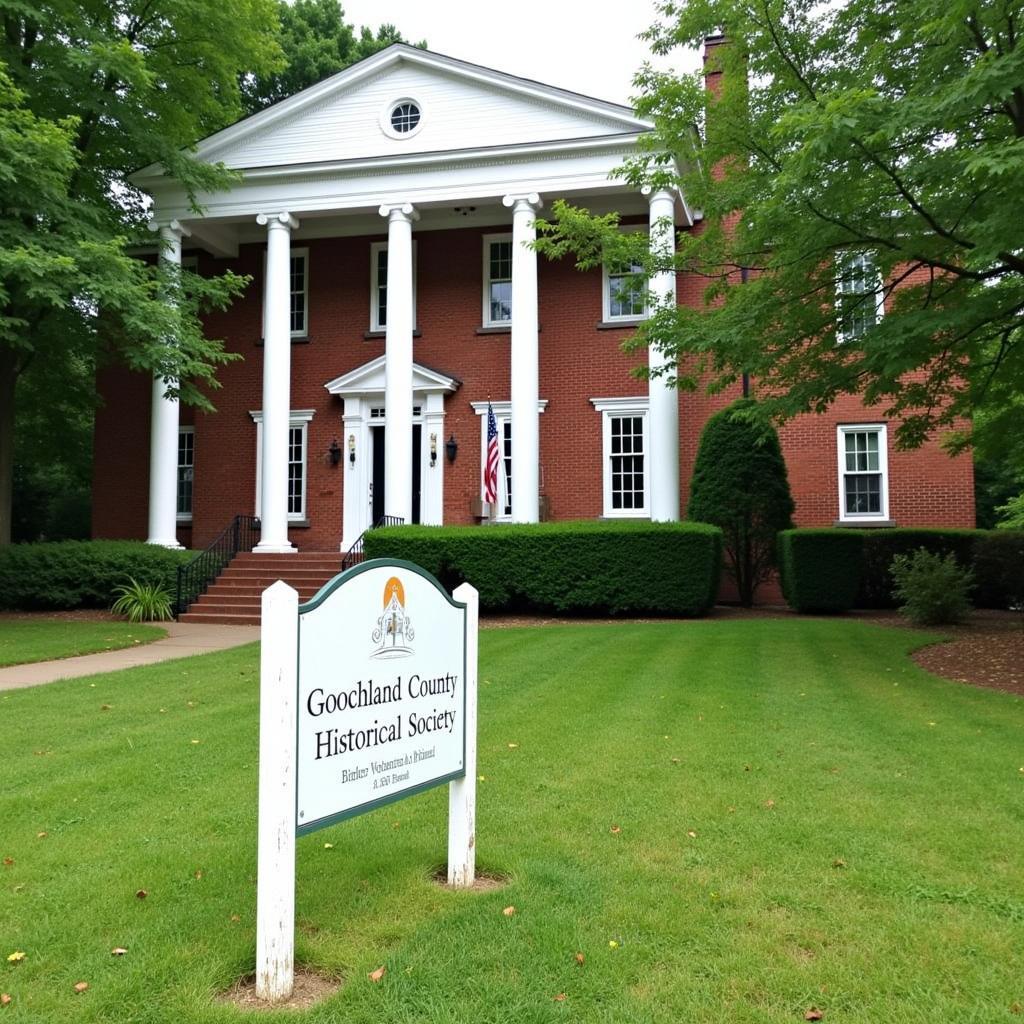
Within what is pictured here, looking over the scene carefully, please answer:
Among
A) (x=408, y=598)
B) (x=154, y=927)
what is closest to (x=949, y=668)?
(x=408, y=598)

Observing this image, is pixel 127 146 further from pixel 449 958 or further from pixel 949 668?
pixel 449 958

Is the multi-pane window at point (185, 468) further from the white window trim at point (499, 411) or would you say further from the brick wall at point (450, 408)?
the white window trim at point (499, 411)

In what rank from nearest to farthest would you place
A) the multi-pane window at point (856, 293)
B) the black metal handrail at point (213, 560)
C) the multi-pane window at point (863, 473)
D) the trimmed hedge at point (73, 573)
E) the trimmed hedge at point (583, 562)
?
the multi-pane window at point (856, 293) < the trimmed hedge at point (583, 562) < the black metal handrail at point (213, 560) < the trimmed hedge at point (73, 573) < the multi-pane window at point (863, 473)

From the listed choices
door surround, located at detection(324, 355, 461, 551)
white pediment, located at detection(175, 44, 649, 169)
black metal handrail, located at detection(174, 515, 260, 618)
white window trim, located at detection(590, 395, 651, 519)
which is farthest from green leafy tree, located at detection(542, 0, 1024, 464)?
black metal handrail, located at detection(174, 515, 260, 618)

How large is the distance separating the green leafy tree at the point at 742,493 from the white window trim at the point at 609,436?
1734 mm

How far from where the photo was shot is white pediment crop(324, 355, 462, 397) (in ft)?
64.7

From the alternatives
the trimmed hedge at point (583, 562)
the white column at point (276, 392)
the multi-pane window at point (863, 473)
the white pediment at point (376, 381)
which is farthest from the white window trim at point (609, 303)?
the white column at point (276, 392)

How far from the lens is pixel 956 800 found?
5.09 meters

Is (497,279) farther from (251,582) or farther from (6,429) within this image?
(6,429)

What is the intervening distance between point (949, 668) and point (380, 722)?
28.4 ft

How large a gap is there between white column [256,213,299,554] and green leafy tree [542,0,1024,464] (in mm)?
8558

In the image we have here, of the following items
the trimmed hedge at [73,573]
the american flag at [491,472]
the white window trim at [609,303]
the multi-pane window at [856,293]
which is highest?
the white window trim at [609,303]

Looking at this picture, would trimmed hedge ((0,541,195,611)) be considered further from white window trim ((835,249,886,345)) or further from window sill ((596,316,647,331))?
white window trim ((835,249,886,345))

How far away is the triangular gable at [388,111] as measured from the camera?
18109 millimetres
